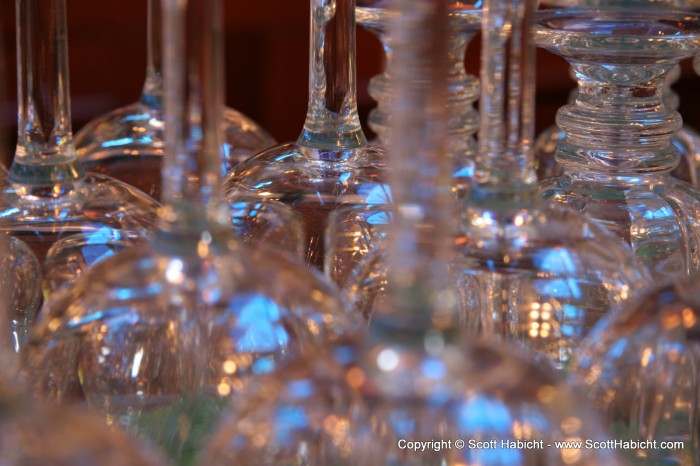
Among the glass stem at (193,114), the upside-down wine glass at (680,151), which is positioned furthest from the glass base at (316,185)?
the upside-down wine glass at (680,151)

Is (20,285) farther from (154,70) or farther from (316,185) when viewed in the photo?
(154,70)

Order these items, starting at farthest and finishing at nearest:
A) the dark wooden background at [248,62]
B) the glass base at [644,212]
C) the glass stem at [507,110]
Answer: the dark wooden background at [248,62] < the glass base at [644,212] < the glass stem at [507,110]

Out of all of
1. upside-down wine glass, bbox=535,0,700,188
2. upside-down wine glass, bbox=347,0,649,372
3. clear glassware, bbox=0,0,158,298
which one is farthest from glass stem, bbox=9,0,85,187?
upside-down wine glass, bbox=535,0,700,188

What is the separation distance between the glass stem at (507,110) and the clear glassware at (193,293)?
56 mm

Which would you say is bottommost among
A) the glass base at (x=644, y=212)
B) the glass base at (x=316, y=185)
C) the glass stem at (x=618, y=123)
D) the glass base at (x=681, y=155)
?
the glass base at (x=681, y=155)

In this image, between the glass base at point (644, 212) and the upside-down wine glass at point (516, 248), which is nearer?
the upside-down wine glass at point (516, 248)

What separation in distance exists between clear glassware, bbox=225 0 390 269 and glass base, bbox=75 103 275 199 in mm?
107

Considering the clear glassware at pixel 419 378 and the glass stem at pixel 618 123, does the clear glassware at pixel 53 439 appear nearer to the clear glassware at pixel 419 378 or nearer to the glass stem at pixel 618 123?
the clear glassware at pixel 419 378

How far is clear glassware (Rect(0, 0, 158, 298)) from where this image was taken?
372mm

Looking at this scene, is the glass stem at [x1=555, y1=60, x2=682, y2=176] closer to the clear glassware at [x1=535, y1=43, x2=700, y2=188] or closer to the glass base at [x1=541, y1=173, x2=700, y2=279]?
the glass base at [x1=541, y1=173, x2=700, y2=279]

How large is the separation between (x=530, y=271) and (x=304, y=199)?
104 millimetres

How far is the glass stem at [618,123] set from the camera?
1.42 ft

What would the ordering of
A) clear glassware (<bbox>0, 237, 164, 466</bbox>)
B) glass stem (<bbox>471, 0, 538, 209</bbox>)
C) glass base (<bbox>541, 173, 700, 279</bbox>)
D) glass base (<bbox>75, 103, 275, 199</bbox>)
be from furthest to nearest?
glass base (<bbox>75, 103, 275, 199</bbox>)
glass base (<bbox>541, 173, 700, 279</bbox>)
glass stem (<bbox>471, 0, 538, 209</bbox>)
clear glassware (<bbox>0, 237, 164, 466</bbox>)

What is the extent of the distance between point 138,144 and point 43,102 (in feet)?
0.47
